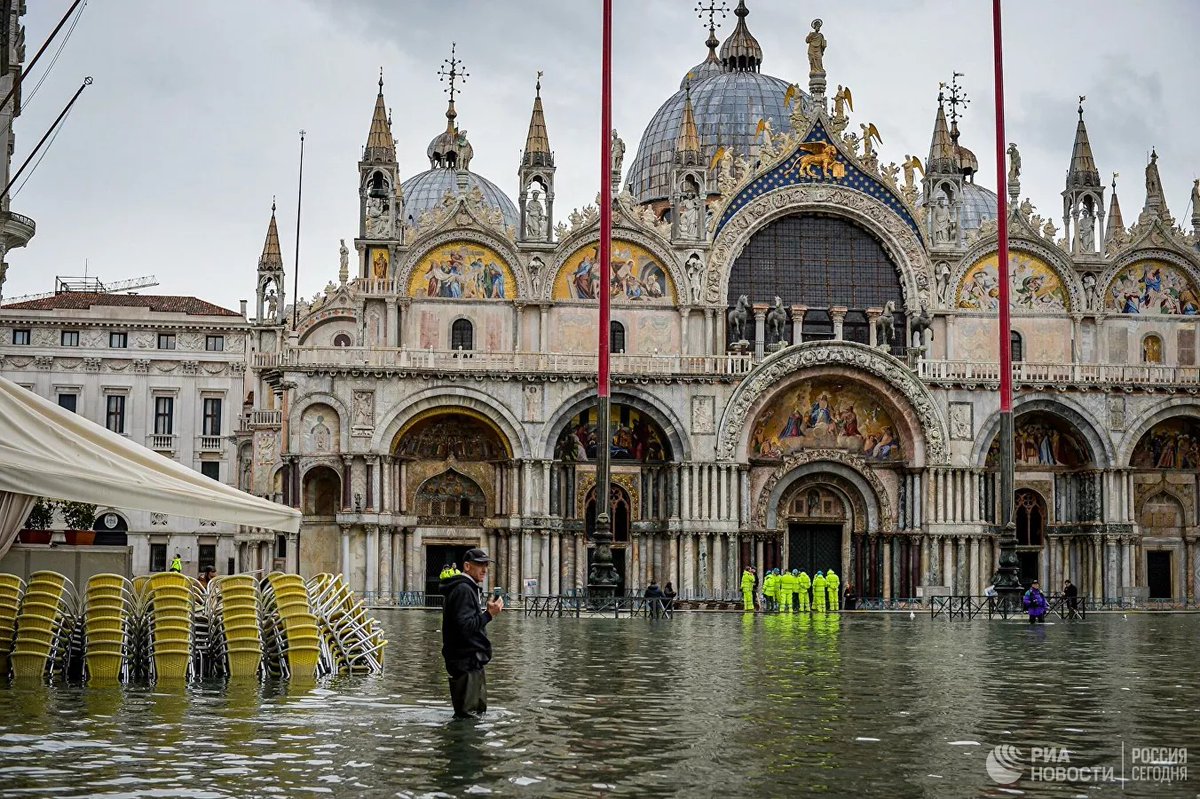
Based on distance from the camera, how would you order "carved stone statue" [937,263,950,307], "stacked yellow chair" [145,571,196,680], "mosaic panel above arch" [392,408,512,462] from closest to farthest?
"stacked yellow chair" [145,571,196,680], "mosaic panel above arch" [392,408,512,462], "carved stone statue" [937,263,950,307]

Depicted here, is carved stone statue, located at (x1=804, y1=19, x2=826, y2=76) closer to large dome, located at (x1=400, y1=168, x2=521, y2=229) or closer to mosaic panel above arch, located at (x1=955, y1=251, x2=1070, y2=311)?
mosaic panel above arch, located at (x1=955, y1=251, x2=1070, y2=311)

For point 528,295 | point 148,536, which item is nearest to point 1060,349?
point 528,295

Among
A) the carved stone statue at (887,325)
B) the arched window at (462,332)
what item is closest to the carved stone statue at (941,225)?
the carved stone statue at (887,325)

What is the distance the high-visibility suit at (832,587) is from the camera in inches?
2001

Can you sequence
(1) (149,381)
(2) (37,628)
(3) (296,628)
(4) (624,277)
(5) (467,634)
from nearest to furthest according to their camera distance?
(5) (467,634), (2) (37,628), (3) (296,628), (4) (624,277), (1) (149,381)

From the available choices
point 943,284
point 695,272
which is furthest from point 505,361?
point 943,284

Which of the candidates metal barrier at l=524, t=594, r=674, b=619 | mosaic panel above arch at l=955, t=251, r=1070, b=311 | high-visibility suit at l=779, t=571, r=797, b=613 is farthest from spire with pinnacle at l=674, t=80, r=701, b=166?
metal barrier at l=524, t=594, r=674, b=619

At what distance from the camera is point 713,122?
69.1 m

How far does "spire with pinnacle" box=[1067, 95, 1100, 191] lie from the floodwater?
36.9m

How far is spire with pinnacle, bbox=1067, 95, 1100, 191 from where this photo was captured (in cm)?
5822

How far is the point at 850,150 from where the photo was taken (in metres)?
56.4

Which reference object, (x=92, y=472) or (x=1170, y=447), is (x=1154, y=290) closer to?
(x=1170, y=447)

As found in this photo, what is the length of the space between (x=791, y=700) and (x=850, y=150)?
4169 centimetres

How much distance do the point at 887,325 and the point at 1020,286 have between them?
204 inches
